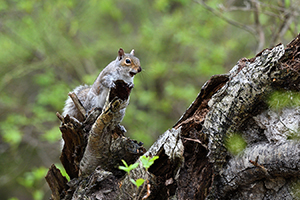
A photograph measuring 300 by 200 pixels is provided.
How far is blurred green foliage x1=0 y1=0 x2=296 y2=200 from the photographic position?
526 cm

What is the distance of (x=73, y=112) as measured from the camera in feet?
9.17

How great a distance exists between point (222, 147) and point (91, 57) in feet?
15.4

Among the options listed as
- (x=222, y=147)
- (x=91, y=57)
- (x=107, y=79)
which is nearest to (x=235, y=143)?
(x=222, y=147)

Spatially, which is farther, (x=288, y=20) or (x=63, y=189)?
(x=288, y=20)

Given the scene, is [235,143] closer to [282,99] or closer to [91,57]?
[282,99]

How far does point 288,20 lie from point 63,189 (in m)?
3.43

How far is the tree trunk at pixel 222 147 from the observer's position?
1274 millimetres

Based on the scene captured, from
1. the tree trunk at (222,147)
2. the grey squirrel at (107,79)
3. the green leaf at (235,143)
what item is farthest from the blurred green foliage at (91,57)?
the green leaf at (235,143)

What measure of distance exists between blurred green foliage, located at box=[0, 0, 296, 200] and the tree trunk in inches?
131

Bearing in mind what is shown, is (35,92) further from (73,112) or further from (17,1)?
(73,112)

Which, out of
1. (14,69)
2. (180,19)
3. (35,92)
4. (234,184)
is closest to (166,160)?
(234,184)

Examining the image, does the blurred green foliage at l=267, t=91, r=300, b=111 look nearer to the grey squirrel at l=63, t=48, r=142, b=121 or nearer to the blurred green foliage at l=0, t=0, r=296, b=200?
the grey squirrel at l=63, t=48, r=142, b=121

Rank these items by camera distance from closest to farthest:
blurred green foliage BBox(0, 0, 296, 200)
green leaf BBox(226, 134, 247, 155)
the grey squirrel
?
green leaf BBox(226, 134, 247, 155) < the grey squirrel < blurred green foliage BBox(0, 0, 296, 200)

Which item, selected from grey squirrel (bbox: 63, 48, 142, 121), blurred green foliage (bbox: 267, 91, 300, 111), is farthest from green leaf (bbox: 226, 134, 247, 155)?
grey squirrel (bbox: 63, 48, 142, 121)
